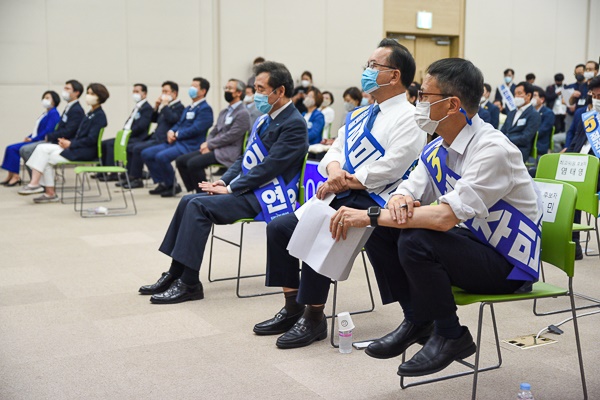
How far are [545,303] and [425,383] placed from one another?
1.52 m

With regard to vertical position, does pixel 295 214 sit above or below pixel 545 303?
above

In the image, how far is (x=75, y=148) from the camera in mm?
7332

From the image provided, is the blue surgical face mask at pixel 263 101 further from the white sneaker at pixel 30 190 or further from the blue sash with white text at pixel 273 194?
the white sneaker at pixel 30 190

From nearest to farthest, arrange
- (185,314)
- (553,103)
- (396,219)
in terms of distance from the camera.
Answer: (396,219) → (185,314) → (553,103)

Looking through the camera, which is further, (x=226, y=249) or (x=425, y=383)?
(x=226, y=249)

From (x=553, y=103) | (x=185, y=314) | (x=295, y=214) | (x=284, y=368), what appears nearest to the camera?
(x=284, y=368)

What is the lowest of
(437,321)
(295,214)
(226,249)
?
(226,249)

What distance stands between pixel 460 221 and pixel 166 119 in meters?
6.81

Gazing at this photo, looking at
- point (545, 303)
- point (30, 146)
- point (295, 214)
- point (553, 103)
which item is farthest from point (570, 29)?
point (295, 214)

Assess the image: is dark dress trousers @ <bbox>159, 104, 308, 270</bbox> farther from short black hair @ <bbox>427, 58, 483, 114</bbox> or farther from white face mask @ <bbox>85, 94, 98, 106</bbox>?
white face mask @ <bbox>85, 94, 98, 106</bbox>

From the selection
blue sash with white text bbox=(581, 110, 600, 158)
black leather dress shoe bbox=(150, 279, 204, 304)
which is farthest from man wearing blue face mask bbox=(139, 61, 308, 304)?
blue sash with white text bbox=(581, 110, 600, 158)

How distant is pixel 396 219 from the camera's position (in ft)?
7.63

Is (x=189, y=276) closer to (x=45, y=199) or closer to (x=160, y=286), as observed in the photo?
(x=160, y=286)

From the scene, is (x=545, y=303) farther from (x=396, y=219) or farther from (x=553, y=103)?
(x=553, y=103)
